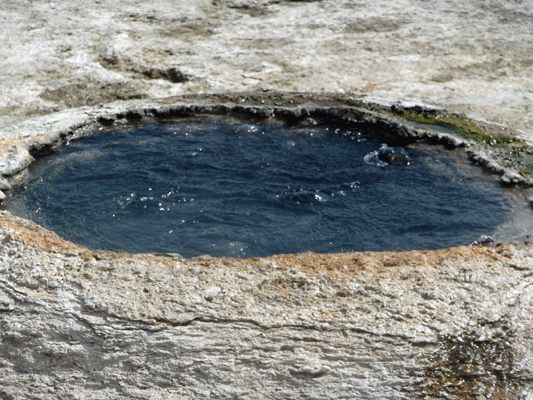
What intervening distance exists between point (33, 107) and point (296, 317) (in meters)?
4.70

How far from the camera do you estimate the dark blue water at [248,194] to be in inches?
180

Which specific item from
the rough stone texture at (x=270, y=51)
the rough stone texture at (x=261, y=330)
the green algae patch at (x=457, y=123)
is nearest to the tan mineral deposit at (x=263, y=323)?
the rough stone texture at (x=261, y=330)

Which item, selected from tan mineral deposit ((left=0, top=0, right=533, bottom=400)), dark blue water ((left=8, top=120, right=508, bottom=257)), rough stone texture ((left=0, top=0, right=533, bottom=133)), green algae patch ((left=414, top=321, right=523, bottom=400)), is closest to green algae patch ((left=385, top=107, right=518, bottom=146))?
rough stone texture ((left=0, top=0, right=533, bottom=133))

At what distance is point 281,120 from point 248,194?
1598 mm

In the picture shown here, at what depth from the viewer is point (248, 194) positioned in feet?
17.3

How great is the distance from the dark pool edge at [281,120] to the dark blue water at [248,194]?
0.18 metres

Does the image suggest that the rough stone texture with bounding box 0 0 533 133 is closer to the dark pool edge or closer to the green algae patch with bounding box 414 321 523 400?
the dark pool edge

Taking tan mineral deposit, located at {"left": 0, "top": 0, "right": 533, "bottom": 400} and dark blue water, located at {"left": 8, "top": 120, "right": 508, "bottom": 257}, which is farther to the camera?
dark blue water, located at {"left": 8, "top": 120, "right": 508, "bottom": 257}

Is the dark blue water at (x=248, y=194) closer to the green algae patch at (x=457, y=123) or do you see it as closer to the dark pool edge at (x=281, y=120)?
the dark pool edge at (x=281, y=120)

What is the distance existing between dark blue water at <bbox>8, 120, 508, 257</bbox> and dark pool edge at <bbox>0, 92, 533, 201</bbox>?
18cm

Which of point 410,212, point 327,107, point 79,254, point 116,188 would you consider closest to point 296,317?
point 79,254

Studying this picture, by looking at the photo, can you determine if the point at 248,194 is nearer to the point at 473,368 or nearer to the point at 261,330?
the point at 261,330

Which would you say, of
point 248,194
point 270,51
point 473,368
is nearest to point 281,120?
point 248,194

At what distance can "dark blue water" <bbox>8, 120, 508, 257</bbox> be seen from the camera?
458 centimetres
